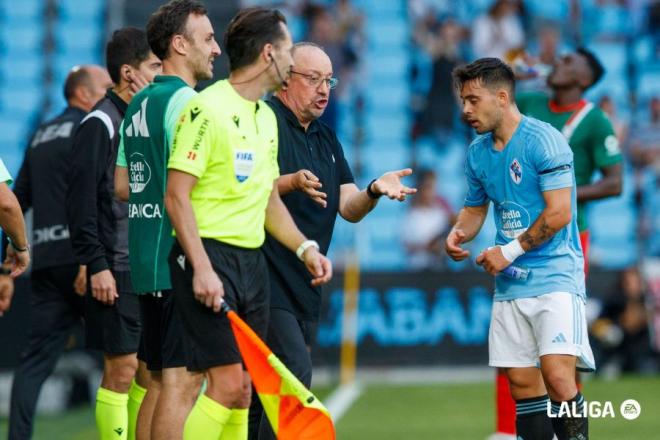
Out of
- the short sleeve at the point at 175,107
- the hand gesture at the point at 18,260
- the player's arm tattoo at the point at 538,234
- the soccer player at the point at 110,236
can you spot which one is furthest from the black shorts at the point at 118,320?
the player's arm tattoo at the point at 538,234

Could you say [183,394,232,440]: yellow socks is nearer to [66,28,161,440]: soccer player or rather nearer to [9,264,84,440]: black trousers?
[66,28,161,440]: soccer player

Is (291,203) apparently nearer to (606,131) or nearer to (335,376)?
(606,131)

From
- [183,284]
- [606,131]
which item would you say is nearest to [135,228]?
[183,284]

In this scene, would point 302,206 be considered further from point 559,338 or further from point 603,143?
point 603,143

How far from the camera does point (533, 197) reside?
7418 mm

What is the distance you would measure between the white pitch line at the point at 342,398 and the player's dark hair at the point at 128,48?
4.66 meters

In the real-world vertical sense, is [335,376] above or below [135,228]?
below

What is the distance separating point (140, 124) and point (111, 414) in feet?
6.72

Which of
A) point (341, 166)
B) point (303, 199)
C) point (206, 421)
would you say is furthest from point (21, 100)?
point (206, 421)

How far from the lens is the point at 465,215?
7938mm

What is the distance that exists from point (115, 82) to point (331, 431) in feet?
10.1

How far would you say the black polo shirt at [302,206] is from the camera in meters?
7.65

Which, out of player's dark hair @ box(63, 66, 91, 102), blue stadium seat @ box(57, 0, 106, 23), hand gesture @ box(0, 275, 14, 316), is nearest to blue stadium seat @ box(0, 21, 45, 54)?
blue stadium seat @ box(57, 0, 106, 23)

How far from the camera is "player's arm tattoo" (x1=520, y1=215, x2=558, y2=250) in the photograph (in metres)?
7.25
